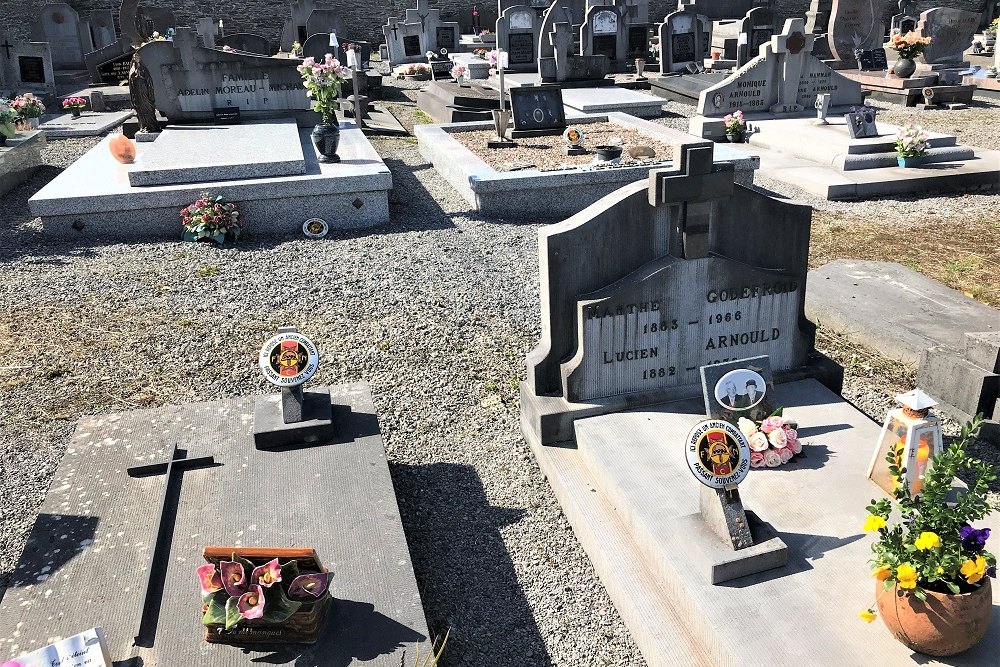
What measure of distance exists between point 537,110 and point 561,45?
607 centimetres

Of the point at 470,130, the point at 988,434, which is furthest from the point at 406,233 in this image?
the point at 988,434

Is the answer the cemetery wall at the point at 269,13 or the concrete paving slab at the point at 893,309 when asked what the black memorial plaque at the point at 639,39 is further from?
the concrete paving slab at the point at 893,309

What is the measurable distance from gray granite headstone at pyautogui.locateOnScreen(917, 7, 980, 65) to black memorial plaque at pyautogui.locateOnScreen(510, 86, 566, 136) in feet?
41.7

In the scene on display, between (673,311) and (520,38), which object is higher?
(520,38)

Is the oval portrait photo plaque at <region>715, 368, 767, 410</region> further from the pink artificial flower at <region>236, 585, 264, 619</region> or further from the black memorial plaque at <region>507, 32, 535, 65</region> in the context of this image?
the black memorial plaque at <region>507, 32, 535, 65</region>

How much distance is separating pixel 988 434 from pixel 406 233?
6.27 meters

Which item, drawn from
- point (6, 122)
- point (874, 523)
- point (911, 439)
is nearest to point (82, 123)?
point (6, 122)

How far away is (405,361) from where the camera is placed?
6512 mm

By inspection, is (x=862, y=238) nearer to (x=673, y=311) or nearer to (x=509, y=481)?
(x=673, y=311)

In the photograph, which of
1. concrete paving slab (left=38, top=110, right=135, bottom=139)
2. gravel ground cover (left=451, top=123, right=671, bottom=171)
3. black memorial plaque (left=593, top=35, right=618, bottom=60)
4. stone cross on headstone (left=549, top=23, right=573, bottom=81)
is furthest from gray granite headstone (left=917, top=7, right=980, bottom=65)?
concrete paving slab (left=38, top=110, right=135, bottom=139)

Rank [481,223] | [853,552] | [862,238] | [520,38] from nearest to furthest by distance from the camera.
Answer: [853,552] → [862,238] → [481,223] → [520,38]

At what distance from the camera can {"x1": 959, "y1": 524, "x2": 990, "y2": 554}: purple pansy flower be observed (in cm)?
306

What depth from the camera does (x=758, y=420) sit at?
4.77 m

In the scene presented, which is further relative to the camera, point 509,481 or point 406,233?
point 406,233
